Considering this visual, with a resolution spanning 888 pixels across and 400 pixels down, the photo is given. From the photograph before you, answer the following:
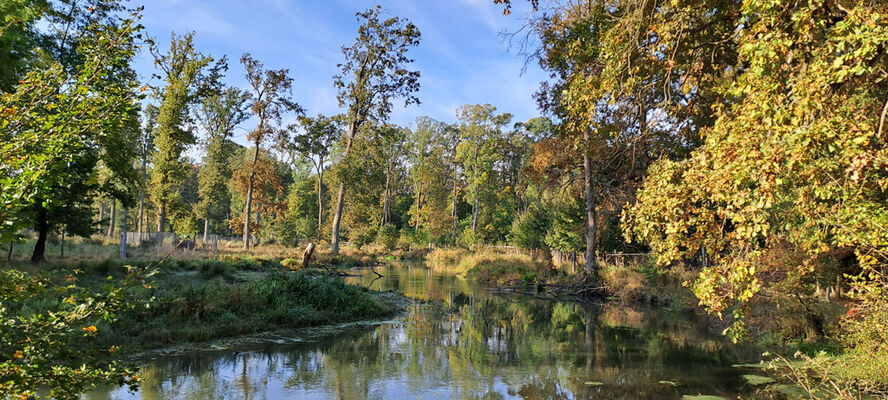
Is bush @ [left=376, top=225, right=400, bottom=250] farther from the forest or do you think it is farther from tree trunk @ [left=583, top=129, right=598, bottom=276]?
tree trunk @ [left=583, top=129, right=598, bottom=276]

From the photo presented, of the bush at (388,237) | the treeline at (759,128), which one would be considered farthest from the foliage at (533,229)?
the treeline at (759,128)

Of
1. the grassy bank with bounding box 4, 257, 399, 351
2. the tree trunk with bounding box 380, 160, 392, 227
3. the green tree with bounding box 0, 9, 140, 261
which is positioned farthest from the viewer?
the tree trunk with bounding box 380, 160, 392, 227

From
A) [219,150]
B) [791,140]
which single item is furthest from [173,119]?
[791,140]

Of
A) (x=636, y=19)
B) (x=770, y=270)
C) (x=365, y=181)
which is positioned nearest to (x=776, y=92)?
(x=636, y=19)

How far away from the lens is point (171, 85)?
27.6 m

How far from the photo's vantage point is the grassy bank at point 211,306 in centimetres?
1039

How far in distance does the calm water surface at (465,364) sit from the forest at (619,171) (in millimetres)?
1186

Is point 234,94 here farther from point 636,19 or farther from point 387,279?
point 636,19

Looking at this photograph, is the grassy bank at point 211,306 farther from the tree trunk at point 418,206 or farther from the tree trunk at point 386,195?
the tree trunk at point 418,206

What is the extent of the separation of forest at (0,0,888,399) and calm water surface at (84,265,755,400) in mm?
1186

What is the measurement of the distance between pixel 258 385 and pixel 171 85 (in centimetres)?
2453

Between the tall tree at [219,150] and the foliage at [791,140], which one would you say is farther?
the tall tree at [219,150]

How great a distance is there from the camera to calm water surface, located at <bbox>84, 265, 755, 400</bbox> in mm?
8453

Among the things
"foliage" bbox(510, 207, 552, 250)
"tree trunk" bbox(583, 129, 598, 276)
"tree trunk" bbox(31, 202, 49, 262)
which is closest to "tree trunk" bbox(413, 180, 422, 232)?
"foliage" bbox(510, 207, 552, 250)
